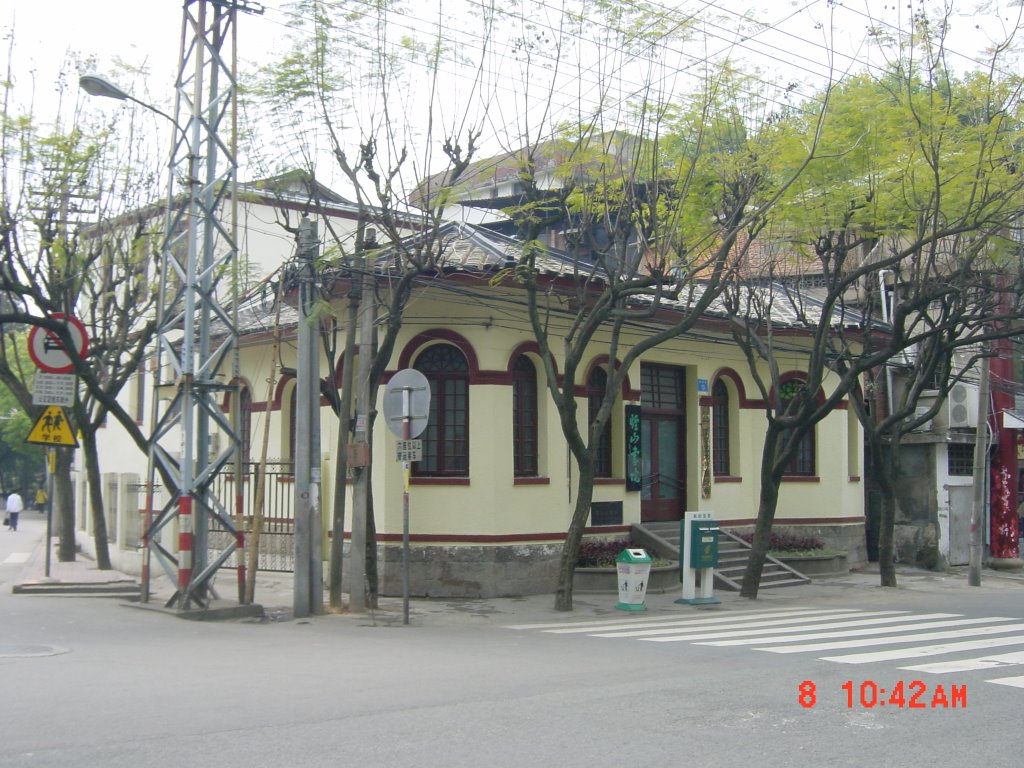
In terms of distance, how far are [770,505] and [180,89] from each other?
11.4m

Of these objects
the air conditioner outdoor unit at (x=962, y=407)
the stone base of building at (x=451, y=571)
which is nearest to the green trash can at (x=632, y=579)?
the stone base of building at (x=451, y=571)

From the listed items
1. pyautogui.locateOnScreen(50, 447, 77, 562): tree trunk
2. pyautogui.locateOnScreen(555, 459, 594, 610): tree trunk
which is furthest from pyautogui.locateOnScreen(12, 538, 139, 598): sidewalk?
pyautogui.locateOnScreen(555, 459, 594, 610): tree trunk

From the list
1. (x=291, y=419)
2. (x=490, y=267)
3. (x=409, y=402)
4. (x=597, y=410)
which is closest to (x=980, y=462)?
(x=597, y=410)

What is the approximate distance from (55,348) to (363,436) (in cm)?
544

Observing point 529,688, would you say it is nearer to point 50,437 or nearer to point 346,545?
point 346,545

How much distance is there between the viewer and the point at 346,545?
18578 millimetres

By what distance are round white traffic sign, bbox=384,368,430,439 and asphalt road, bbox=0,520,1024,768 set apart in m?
2.73

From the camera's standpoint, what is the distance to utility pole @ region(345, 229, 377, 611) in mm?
15289

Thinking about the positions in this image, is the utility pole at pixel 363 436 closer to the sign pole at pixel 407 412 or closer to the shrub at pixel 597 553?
the sign pole at pixel 407 412

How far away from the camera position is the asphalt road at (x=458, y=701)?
688 cm

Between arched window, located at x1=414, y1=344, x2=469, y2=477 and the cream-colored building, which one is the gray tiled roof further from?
arched window, located at x1=414, y1=344, x2=469, y2=477

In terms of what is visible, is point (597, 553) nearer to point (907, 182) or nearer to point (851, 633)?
point (851, 633)

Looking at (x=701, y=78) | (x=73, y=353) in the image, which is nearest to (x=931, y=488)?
(x=701, y=78)
